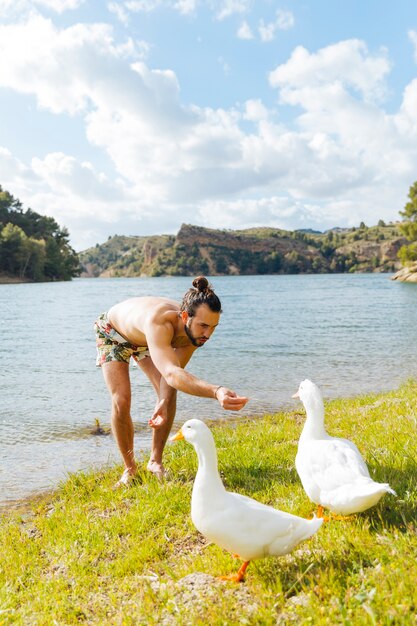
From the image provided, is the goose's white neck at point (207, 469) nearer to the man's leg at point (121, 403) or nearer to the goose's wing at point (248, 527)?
the goose's wing at point (248, 527)

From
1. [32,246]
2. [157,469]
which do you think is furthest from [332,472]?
[32,246]

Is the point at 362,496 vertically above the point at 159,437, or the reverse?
the point at 362,496

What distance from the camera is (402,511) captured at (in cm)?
386

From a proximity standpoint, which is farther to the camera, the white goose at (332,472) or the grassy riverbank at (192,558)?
the white goose at (332,472)

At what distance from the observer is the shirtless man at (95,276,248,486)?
4629 mm

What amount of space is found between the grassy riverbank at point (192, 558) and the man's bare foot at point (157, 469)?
11 cm

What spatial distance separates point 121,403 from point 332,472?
2.61 meters

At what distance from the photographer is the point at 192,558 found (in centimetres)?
384

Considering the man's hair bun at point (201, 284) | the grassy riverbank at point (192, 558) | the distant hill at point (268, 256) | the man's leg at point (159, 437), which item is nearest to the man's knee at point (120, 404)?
the man's leg at point (159, 437)

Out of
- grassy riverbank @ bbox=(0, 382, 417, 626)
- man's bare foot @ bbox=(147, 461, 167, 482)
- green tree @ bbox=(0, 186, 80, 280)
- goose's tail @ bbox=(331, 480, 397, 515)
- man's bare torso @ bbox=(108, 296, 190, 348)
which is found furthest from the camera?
green tree @ bbox=(0, 186, 80, 280)

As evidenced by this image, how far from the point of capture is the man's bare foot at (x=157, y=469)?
5688mm

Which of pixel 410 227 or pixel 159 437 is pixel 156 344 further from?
pixel 410 227

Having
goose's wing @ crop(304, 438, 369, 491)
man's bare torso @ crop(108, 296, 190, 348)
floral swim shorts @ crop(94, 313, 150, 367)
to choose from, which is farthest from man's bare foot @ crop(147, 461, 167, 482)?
goose's wing @ crop(304, 438, 369, 491)

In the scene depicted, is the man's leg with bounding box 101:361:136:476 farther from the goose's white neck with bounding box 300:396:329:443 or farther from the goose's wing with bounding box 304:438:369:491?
the goose's wing with bounding box 304:438:369:491
